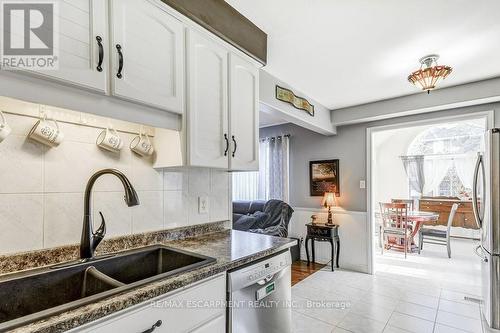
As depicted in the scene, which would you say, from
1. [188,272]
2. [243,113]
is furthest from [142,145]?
[188,272]

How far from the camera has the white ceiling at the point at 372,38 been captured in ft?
5.37

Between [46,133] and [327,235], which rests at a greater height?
[46,133]

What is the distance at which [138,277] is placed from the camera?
1323 millimetres

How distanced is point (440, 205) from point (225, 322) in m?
6.63

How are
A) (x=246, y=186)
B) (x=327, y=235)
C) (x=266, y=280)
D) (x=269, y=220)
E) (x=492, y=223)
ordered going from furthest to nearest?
(x=246, y=186)
(x=269, y=220)
(x=327, y=235)
(x=492, y=223)
(x=266, y=280)

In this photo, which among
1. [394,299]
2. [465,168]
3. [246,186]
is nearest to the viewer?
[394,299]

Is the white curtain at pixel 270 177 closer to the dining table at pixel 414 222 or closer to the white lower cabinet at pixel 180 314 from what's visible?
the dining table at pixel 414 222

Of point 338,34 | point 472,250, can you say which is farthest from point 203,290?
point 472,250

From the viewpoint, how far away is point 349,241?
12.7 feet

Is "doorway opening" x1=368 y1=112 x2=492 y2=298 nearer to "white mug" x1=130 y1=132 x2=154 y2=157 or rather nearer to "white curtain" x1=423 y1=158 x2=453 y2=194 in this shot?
"white curtain" x1=423 y1=158 x2=453 y2=194

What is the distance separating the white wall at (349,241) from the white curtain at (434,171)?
3825 millimetres

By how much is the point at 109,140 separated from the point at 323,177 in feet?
11.4

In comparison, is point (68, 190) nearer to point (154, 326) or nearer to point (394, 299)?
point (154, 326)

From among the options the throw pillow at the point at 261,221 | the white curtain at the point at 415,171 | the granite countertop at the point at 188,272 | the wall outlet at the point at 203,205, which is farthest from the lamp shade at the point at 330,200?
the white curtain at the point at 415,171
